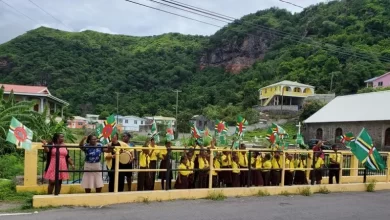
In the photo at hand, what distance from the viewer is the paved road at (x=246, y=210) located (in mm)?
6918

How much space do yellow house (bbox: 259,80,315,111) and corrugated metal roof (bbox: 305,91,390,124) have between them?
84.9 feet

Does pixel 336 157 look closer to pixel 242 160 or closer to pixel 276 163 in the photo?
pixel 276 163

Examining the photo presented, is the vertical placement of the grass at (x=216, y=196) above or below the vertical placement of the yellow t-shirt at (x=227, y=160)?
below

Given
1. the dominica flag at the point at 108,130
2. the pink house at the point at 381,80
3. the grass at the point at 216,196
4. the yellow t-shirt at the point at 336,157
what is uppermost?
the pink house at the point at 381,80

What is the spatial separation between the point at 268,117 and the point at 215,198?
175 ft

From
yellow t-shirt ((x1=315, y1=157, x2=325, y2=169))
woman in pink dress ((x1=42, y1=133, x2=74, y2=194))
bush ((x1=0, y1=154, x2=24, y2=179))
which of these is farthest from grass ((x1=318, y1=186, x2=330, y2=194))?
bush ((x1=0, y1=154, x2=24, y2=179))

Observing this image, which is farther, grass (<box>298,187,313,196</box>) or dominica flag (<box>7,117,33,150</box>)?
grass (<box>298,187,313,196</box>)

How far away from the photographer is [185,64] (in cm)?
10819

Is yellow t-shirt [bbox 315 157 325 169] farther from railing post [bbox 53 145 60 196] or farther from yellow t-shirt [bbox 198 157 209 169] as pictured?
railing post [bbox 53 145 60 196]

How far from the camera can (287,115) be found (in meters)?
62.9

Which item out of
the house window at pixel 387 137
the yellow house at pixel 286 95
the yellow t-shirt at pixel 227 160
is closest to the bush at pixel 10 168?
the yellow t-shirt at pixel 227 160

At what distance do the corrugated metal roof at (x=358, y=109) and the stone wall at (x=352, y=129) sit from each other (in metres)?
0.51

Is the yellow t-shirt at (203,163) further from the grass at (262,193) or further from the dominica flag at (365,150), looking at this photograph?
the dominica flag at (365,150)

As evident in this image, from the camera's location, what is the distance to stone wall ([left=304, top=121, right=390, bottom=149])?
31203 millimetres
